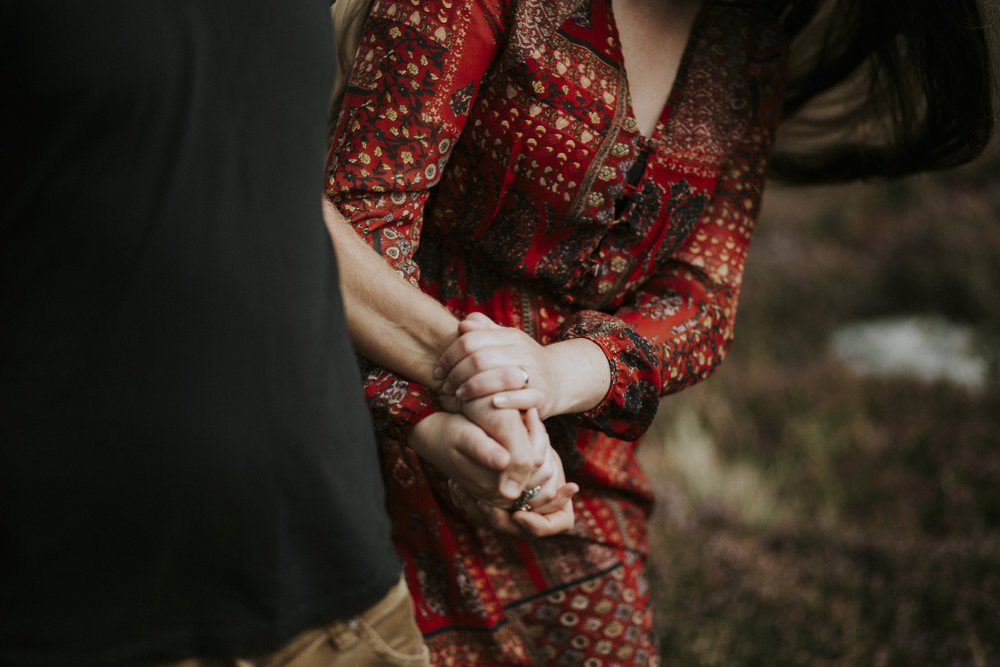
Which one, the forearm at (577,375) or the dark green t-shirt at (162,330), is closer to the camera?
the dark green t-shirt at (162,330)

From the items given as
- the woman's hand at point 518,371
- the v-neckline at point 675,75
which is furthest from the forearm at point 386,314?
A: the v-neckline at point 675,75

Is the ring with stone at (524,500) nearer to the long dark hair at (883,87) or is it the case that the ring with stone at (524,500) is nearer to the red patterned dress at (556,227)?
the red patterned dress at (556,227)

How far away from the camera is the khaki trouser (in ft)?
3.37

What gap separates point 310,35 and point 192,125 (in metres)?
0.18

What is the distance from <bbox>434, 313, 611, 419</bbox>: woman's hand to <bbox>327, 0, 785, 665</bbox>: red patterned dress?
2.2 inches

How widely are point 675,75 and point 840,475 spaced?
117 inches

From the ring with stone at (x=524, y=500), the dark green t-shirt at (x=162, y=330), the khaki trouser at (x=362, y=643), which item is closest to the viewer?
the dark green t-shirt at (x=162, y=330)

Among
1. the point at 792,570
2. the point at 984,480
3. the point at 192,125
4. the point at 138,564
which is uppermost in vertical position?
the point at 192,125

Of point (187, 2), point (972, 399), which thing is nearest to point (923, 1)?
point (187, 2)

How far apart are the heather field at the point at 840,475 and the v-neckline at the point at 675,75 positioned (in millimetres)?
1019

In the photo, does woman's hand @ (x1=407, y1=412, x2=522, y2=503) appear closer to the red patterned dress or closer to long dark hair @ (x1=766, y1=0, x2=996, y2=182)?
the red patterned dress

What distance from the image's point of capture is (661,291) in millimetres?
1654

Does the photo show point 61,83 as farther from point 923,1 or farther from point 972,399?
point 972,399

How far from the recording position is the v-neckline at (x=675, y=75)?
1.46 metres
